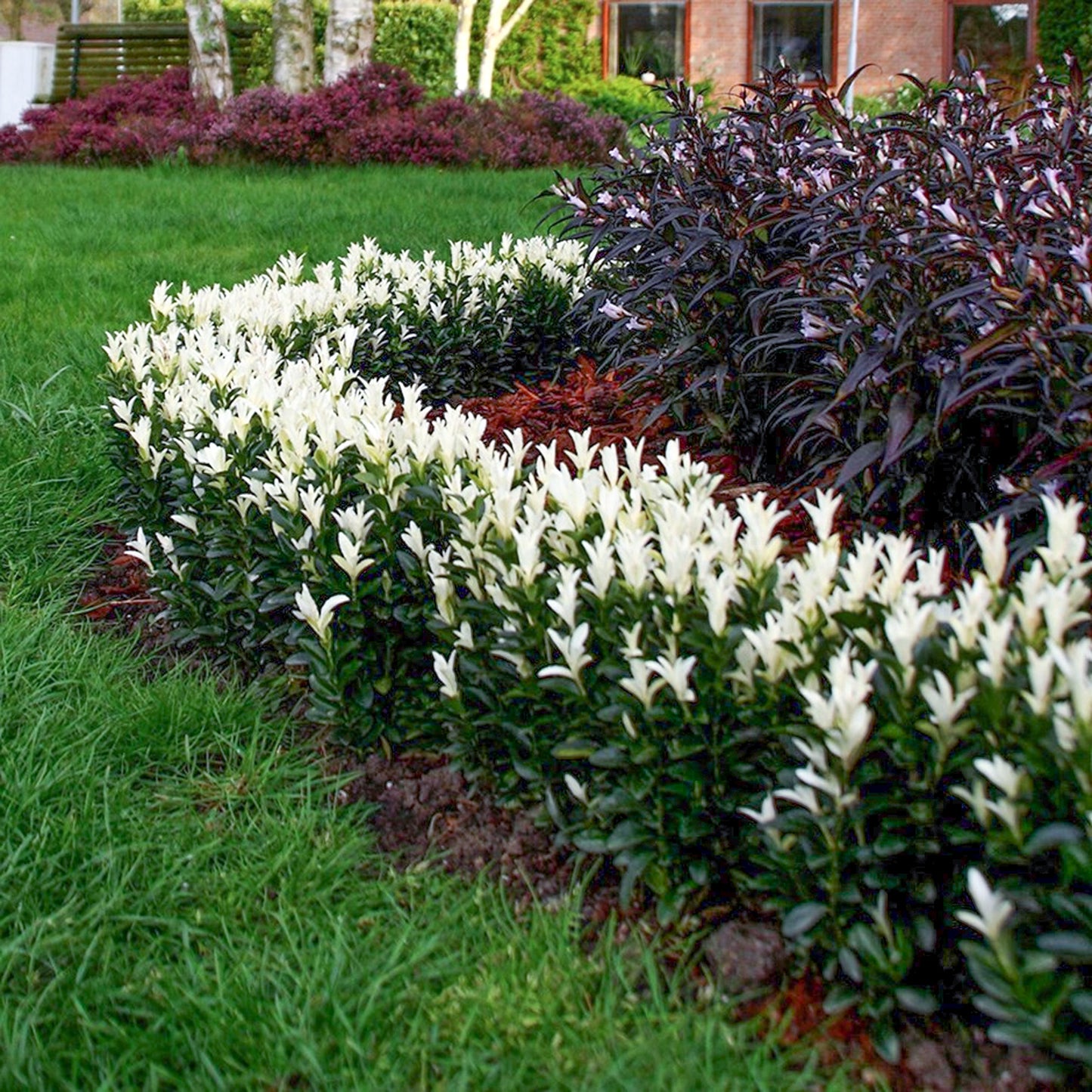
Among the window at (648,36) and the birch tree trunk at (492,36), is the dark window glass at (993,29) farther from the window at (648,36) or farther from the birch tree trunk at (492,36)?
the birch tree trunk at (492,36)

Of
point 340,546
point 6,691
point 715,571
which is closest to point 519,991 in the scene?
point 715,571

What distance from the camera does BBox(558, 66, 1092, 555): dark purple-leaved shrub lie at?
8.66ft

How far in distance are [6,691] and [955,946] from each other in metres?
2.23

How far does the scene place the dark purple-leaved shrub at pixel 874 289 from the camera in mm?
2641

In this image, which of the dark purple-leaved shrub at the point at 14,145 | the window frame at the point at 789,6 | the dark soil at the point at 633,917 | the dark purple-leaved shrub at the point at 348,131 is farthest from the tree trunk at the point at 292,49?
the dark soil at the point at 633,917

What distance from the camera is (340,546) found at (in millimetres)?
2904

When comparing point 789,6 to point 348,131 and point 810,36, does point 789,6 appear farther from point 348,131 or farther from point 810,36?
point 348,131

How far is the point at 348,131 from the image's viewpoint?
1196 centimetres

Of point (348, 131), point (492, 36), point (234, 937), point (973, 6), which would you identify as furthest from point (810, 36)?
point (234, 937)

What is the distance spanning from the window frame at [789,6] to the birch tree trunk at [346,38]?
34.4 feet

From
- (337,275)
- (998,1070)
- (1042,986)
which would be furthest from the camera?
(337,275)

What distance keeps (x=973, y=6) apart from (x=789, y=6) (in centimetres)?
306

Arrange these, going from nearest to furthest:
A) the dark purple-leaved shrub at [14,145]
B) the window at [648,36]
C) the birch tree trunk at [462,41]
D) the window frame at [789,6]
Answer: the dark purple-leaved shrub at [14,145]
the birch tree trunk at [462,41]
the window frame at [789,6]
the window at [648,36]

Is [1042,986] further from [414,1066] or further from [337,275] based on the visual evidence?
[337,275]
